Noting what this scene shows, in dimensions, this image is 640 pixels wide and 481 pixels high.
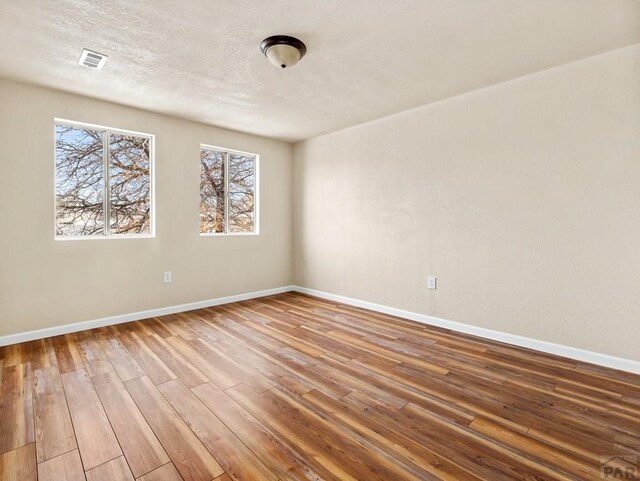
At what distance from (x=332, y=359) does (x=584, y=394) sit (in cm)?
176

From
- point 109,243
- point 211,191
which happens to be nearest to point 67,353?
point 109,243

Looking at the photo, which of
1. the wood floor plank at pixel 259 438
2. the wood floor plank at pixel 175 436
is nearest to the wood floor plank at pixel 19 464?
the wood floor plank at pixel 175 436

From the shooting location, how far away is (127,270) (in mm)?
3662

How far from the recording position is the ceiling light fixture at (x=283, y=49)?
224cm

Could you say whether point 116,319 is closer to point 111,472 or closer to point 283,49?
point 111,472

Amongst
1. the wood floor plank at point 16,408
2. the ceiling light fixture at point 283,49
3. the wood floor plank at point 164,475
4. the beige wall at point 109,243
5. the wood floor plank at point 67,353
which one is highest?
the ceiling light fixture at point 283,49

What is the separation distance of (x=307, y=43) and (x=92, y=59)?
1.75m

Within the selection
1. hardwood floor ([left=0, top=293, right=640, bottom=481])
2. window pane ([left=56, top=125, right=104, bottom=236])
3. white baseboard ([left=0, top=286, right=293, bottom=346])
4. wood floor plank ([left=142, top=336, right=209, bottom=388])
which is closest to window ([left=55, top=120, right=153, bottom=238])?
window pane ([left=56, top=125, right=104, bottom=236])

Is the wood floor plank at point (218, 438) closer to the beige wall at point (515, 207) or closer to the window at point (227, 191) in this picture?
the beige wall at point (515, 207)

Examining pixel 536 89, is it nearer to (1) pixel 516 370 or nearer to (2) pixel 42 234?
(1) pixel 516 370

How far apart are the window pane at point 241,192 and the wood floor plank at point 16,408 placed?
108 inches

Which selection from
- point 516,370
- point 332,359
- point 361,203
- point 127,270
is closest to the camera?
point 516,370

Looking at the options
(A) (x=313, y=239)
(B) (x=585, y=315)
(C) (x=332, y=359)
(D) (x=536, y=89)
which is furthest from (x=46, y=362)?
(D) (x=536, y=89)

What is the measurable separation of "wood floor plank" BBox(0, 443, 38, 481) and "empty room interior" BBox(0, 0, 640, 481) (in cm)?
1
